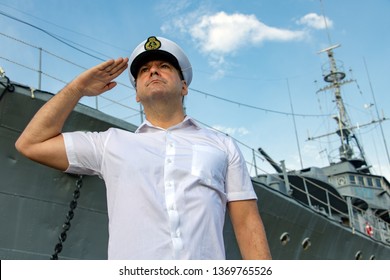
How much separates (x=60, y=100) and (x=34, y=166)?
299 centimetres

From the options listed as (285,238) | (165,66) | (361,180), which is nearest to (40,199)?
(165,66)

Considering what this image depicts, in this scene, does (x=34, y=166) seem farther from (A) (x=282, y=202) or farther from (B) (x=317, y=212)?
(B) (x=317, y=212)

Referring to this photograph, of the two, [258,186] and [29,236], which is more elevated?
[258,186]

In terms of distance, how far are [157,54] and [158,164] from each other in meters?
0.53

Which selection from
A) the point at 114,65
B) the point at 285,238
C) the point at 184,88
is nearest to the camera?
the point at 114,65

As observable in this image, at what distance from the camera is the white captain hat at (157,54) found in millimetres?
1905

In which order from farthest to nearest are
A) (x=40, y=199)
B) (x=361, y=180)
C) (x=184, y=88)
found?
(x=361, y=180) < (x=40, y=199) < (x=184, y=88)

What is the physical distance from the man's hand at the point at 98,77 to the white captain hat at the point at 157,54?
0.06 metres

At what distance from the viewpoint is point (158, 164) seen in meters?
1.67

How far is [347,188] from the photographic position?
1728 centimetres

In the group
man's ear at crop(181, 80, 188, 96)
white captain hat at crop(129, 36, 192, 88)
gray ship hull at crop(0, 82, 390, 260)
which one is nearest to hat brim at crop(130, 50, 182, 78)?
white captain hat at crop(129, 36, 192, 88)

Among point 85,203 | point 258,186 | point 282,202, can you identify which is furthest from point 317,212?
point 85,203

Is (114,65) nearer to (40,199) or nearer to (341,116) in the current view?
(40,199)
